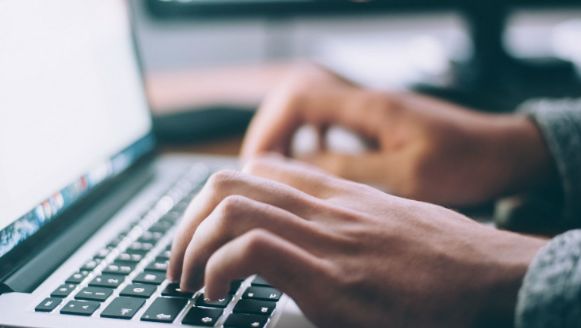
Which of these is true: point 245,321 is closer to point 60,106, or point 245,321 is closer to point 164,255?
point 164,255

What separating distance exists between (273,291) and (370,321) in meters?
0.08

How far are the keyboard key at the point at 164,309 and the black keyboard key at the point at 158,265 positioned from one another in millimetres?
39

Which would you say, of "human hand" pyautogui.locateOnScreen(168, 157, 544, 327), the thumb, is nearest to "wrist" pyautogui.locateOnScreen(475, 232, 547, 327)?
"human hand" pyautogui.locateOnScreen(168, 157, 544, 327)

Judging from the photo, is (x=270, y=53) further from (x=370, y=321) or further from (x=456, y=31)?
(x=370, y=321)

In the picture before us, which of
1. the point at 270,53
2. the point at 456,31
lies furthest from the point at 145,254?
the point at 456,31

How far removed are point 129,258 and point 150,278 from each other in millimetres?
37

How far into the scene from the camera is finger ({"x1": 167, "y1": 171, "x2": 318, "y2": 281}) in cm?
32

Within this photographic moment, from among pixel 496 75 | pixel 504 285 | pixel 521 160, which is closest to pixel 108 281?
pixel 504 285

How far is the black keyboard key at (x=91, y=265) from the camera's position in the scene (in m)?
0.36

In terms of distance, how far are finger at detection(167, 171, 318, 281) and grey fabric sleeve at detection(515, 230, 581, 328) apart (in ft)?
0.41

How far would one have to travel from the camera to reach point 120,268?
0.36 meters

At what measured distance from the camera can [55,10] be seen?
0.45 m

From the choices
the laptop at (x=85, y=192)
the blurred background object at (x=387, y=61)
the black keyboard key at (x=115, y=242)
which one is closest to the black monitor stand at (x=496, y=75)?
the blurred background object at (x=387, y=61)

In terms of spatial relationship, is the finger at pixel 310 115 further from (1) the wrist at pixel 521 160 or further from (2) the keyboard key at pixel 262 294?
(2) the keyboard key at pixel 262 294
